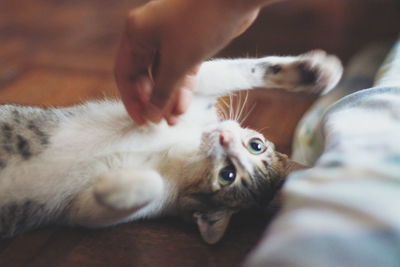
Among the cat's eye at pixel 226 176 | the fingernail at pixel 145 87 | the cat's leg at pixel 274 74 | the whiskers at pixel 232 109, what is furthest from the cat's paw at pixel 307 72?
the fingernail at pixel 145 87

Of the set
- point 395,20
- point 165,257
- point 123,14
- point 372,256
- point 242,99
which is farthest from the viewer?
point 123,14

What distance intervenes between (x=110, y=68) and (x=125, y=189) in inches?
38.5

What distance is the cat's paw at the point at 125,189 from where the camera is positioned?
80 centimetres

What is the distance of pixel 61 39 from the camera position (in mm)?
1941

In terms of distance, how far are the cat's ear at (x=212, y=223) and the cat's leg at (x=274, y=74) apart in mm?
287

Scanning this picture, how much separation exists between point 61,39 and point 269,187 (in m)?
1.29

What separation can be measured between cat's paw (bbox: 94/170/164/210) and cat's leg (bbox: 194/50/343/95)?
304 millimetres

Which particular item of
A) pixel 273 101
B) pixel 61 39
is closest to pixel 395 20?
pixel 273 101

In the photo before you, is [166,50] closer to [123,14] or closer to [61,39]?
[61,39]

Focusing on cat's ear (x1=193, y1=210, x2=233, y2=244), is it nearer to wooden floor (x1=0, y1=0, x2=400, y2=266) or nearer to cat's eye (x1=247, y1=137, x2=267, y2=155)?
wooden floor (x1=0, y1=0, x2=400, y2=266)

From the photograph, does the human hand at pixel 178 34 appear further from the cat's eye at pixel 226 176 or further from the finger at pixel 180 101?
the cat's eye at pixel 226 176

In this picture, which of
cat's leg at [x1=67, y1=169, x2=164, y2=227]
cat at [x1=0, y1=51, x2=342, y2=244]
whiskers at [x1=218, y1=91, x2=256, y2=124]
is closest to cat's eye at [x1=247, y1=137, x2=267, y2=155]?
cat at [x1=0, y1=51, x2=342, y2=244]

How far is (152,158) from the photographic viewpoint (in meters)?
0.99

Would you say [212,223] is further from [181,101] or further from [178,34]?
[178,34]
